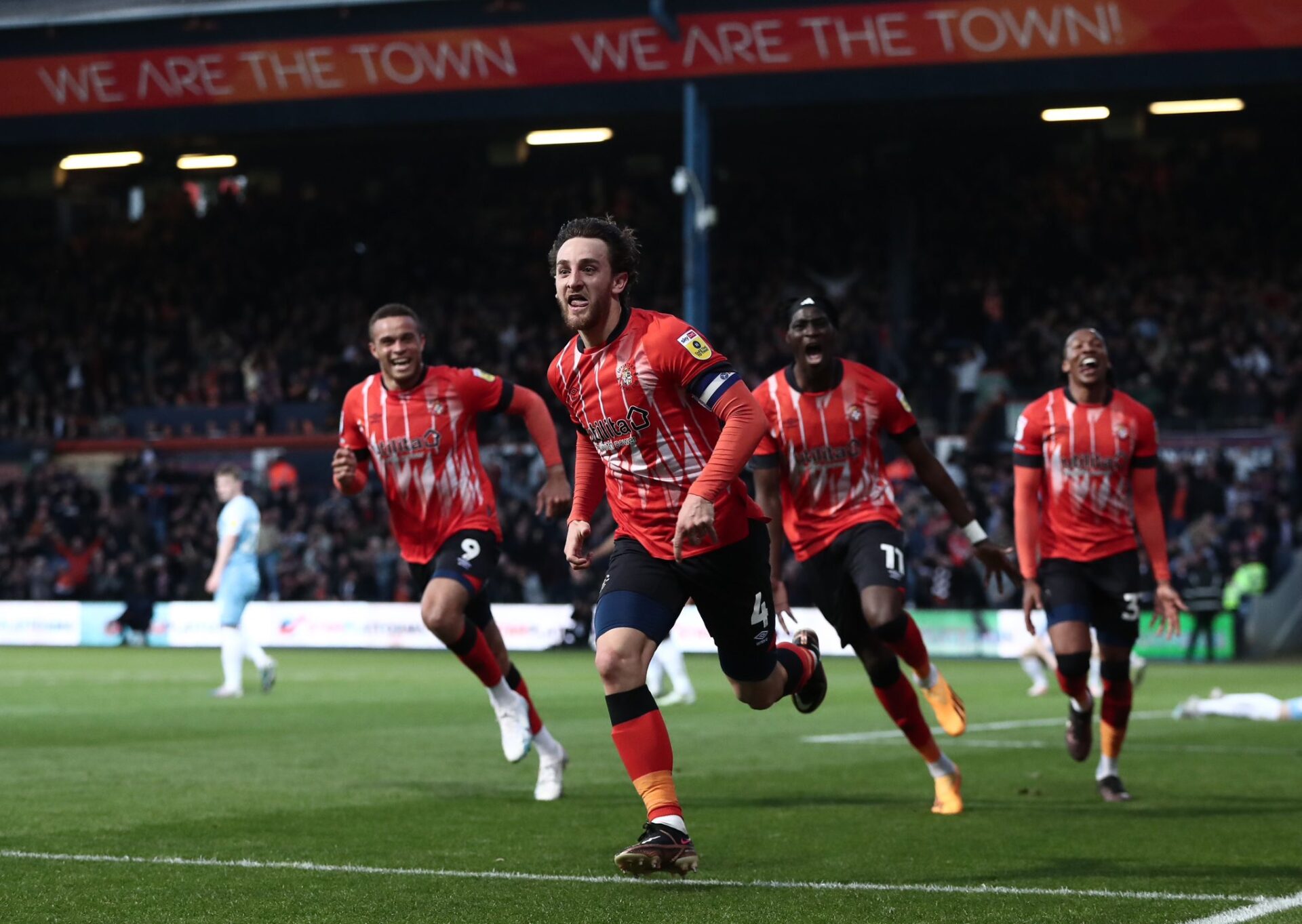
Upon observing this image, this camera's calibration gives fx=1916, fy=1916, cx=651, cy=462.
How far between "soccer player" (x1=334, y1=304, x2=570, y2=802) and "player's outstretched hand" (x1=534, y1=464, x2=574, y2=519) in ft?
0.73

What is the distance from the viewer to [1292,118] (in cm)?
3684

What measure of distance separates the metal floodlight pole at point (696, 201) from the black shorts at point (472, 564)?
17.4 metres

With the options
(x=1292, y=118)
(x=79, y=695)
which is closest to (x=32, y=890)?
(x=79, y=695)

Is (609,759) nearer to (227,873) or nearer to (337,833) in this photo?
(337,833)

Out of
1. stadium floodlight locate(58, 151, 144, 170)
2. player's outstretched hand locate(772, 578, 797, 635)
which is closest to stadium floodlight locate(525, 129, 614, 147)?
stadium floodlight locate(58, 151, 144, 170)

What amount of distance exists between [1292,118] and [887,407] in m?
30.2

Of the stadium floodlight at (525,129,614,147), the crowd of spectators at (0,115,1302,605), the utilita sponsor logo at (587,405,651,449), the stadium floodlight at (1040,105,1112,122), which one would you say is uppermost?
the stadium floodlight at (525,129,614,147)

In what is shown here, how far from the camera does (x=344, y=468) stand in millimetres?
9969

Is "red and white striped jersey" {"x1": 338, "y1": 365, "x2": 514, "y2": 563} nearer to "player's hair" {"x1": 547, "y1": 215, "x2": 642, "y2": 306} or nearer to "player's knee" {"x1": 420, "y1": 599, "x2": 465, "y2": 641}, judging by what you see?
"player's knee" {"x1": 420, "y1": 599, "x2": 465, "y2": 641}

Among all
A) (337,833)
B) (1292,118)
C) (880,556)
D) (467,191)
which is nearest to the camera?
(337,833)

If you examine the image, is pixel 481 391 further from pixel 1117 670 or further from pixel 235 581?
pixel 235 581

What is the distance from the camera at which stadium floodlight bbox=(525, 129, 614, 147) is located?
3594cm

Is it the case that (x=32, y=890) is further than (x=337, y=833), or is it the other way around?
(x=337, y=833)

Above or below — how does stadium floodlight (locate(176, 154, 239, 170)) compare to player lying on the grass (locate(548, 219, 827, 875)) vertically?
above
